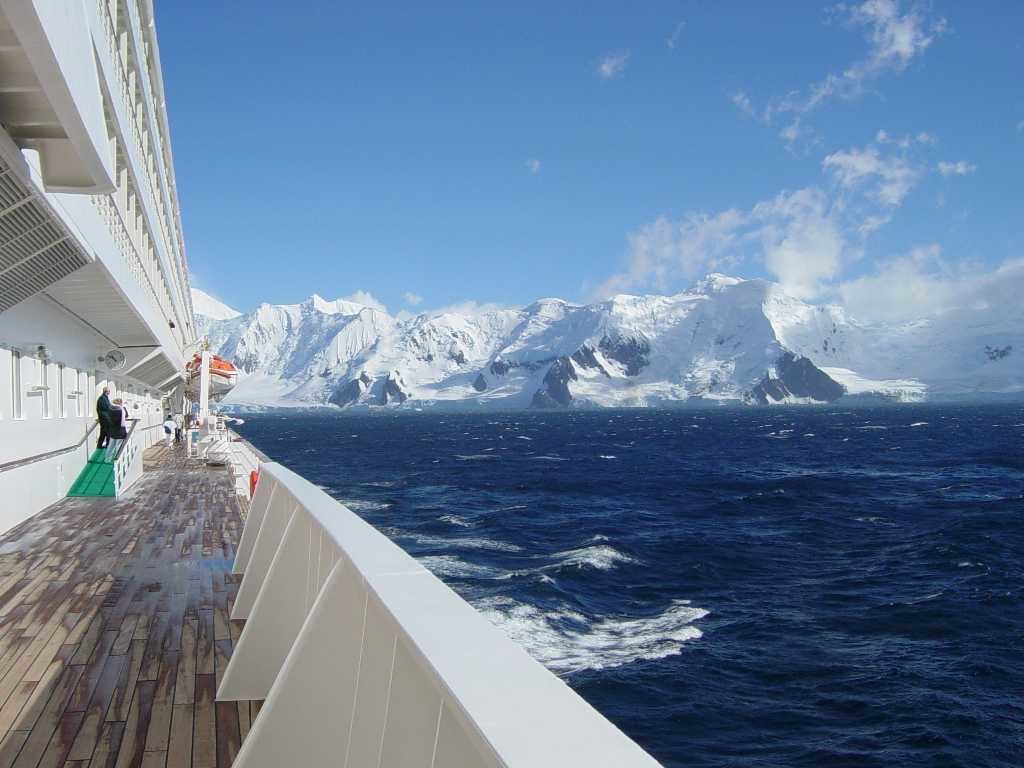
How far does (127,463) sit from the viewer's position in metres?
16.0

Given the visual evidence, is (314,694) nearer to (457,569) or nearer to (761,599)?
(761,599)

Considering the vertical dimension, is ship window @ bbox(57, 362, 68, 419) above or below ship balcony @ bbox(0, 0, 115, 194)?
below

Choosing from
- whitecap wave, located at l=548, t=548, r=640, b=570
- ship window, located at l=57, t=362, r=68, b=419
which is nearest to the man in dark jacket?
ship window, located at l=57, t=362, r=68, b=419

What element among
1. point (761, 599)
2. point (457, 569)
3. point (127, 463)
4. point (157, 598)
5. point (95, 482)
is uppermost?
point (127, 463)

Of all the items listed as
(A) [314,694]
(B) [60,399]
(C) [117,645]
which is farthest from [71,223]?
(B) [60,399]

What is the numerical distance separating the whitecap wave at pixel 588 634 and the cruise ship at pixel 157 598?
16.4ft

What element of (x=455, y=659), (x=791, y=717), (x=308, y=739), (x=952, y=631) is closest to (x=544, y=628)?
(x=791, y=717)

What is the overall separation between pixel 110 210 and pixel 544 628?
993cm

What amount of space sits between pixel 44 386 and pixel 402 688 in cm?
1399

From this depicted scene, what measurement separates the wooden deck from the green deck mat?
3.52m

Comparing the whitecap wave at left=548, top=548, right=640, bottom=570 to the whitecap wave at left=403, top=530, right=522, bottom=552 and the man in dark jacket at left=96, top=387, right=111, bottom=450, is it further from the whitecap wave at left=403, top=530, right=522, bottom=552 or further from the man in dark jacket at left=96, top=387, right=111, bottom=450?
the man in dark jacket at left=96, top=387, right=111, bottom=450

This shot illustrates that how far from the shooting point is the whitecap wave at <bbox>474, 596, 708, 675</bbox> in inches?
499

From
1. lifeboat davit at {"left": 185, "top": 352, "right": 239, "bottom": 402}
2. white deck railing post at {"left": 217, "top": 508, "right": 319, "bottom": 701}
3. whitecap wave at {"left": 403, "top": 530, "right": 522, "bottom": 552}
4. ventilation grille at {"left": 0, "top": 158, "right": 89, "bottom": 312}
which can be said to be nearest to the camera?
white deck railing post at {"left": 217, "top": 508, "right": 319, "bottom": 701}

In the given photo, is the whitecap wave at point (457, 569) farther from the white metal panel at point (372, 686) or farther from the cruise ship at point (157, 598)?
the white metal panel at point (372, 686)
